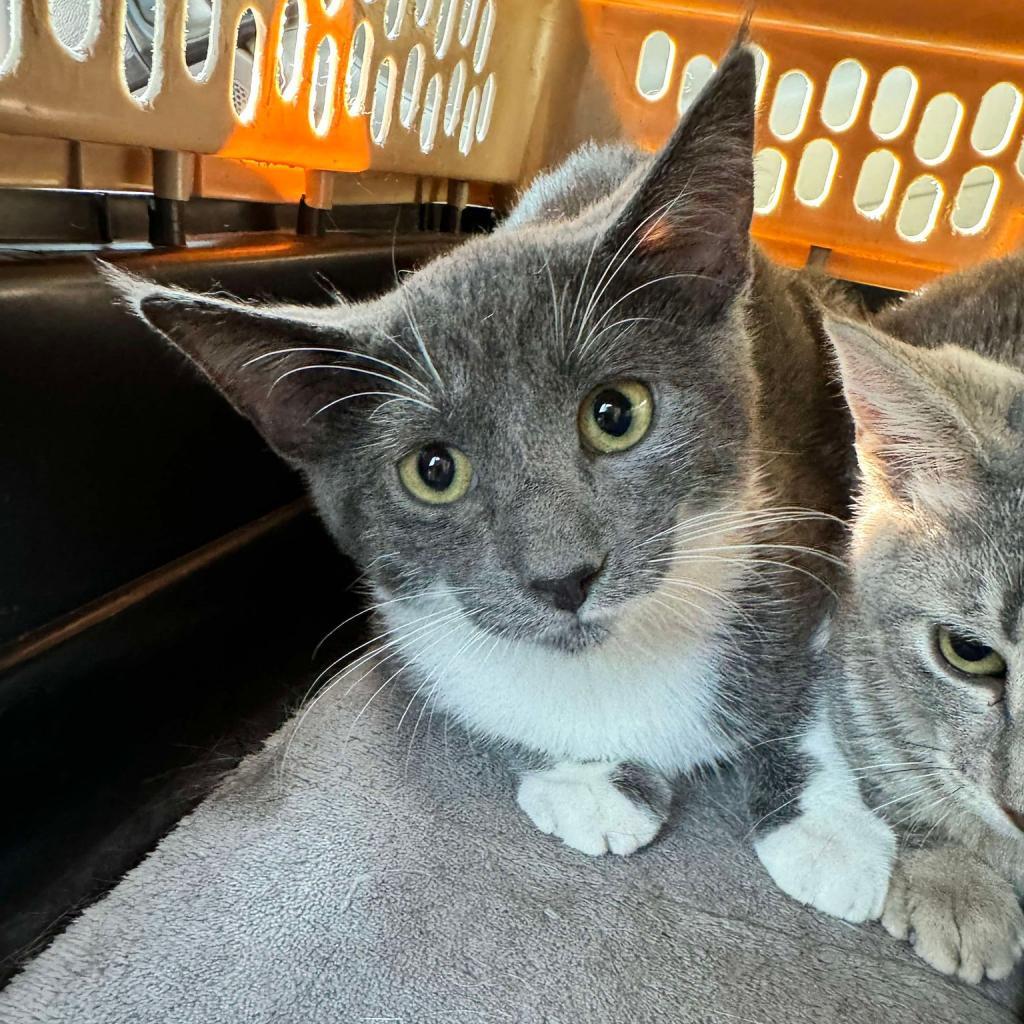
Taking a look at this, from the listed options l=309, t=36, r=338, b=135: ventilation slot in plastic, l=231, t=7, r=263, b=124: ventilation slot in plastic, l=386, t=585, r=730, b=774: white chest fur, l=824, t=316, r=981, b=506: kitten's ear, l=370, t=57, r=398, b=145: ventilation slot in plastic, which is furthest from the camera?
l=370, t=57, r=398, b=145: ventilation slot in plastic

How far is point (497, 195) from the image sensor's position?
1.79 metres

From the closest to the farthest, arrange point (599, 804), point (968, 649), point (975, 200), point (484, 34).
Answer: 1. point (968, 649)
2. point (599, 804)
3. point (484, 34)
4. point (975, 200)

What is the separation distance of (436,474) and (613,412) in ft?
0.54

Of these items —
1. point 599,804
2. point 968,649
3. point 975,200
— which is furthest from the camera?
point 975,200

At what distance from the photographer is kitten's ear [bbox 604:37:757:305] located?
70cm

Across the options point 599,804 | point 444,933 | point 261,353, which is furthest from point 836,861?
point 261,353

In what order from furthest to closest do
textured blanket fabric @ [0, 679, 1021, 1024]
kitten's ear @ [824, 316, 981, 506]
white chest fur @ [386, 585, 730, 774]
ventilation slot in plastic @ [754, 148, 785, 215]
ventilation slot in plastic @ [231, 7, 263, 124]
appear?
1. ventilation slot in plastic @ [754, 148, 785, 215]
2. ventilation slot in plastic @ [231, 7, 263, 124]
3. white chest fur @ [386, 585, 730, 774]
4. textured blanket fabric @ [0, 679, 1021, 1024]
5. kitten's ear @ [824, 316, 981, 506]

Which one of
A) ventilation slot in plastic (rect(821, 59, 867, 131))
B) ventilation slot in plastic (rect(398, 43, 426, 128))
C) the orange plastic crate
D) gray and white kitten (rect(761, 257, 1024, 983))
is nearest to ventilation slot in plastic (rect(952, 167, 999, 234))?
the orange plastic crate

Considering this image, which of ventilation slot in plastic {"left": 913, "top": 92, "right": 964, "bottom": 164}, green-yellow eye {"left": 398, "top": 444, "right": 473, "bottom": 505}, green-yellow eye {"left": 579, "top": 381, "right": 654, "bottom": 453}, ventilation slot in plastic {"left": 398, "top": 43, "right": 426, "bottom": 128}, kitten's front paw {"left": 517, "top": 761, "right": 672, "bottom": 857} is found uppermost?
ventilation slot in plastic {"left": 913, "top": 92, "right": 964, "bottom": 164}

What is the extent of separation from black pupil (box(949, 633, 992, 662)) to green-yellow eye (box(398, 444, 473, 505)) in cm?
41

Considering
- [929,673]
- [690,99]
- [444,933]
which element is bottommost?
[444,933]

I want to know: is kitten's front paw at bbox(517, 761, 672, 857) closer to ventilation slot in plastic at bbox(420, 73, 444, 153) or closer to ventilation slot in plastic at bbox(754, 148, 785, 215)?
ventilation slot in plastic at bbox(420, 73, 444, 153)

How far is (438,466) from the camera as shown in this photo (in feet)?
2.66

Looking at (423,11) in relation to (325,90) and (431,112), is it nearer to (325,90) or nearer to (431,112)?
(431,112)
